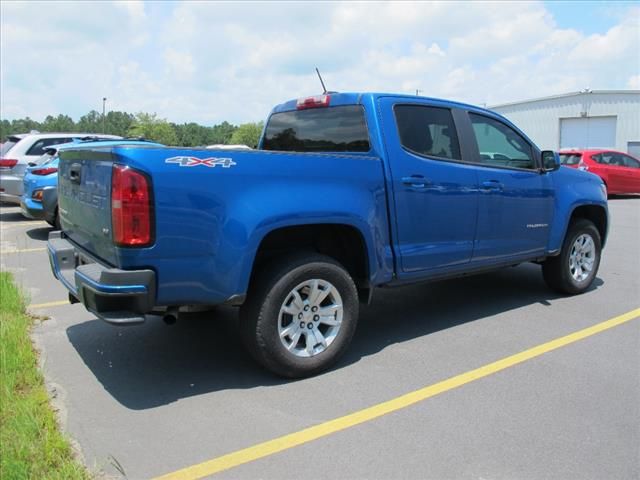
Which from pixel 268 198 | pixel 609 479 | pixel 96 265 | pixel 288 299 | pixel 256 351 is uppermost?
pixel 268 198

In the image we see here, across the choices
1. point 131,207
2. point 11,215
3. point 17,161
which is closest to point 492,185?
point 131,207

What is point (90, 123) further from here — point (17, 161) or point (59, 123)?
point (17, 161)

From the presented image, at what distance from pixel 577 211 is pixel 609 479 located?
4.01 metres

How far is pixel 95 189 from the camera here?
3.57m

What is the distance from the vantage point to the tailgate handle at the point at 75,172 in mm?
3875

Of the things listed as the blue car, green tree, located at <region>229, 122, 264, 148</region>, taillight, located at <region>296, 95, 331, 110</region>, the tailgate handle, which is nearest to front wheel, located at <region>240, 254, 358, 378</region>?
the tailgate handle

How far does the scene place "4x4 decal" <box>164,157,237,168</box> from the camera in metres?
3.28

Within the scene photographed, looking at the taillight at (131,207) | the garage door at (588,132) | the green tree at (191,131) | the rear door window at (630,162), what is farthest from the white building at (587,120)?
the green tree at (191,131)

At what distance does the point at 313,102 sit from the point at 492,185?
1.73 meters

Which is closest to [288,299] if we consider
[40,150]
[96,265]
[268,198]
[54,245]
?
[268,198]

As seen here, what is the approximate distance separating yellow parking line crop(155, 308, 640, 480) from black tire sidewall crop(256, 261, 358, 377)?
58 centimetres

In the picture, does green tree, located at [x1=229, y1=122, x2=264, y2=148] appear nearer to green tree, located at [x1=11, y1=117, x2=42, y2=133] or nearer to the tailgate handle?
green tree, located at [x1=11, y1=117, x2=42, y2=133]

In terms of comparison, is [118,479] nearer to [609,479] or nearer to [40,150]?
[609,479]

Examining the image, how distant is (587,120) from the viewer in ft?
118
